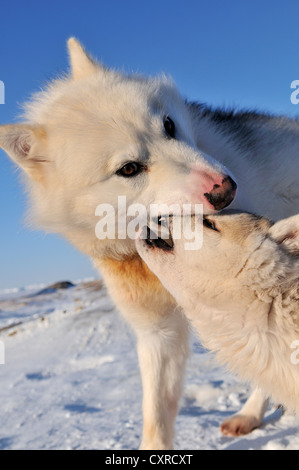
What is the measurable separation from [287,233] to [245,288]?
39 centimetres

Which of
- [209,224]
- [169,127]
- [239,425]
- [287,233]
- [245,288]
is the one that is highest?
[169,127]

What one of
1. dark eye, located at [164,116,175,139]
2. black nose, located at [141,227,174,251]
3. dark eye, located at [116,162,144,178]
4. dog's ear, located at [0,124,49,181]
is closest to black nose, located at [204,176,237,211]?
black nose, located at [141,227,174,251]

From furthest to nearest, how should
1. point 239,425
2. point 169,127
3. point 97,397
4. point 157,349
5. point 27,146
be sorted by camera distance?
point 97,397, point 239,425, point 157,349, point 27,146, point 169,127

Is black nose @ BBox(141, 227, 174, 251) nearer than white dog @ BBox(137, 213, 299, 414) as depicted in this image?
No

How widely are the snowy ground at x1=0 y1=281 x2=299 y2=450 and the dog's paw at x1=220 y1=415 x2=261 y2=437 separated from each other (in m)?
0.07

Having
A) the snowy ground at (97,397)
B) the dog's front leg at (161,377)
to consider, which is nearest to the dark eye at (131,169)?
the dog's front leg at (161,377)

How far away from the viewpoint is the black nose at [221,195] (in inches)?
108

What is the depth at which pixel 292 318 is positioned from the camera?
8.54 ft

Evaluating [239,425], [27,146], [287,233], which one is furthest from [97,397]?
[287,233]

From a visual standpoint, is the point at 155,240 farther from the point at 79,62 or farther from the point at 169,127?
the point at 79,62

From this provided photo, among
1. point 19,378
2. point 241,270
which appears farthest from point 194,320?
point 19,378

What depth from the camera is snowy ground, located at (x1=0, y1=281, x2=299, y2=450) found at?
4457mm

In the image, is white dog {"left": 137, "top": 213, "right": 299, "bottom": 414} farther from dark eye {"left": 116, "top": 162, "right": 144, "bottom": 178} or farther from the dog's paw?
the dog's paw

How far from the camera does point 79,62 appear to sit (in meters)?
4.10
